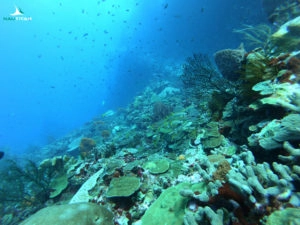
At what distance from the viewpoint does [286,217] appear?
68.9 inches

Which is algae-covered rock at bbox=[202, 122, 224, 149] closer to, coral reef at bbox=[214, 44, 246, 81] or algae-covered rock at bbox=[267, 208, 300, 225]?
coral reef at bbox=[214, 44, 246, 81]

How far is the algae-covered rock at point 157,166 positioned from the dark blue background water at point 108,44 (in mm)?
13331

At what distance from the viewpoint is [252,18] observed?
89.9 ft

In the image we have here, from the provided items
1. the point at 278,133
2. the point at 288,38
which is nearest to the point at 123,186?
the point at 278,133

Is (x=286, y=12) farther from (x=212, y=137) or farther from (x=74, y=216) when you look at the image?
(x=74, y=216)

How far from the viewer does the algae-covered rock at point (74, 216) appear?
3359mm

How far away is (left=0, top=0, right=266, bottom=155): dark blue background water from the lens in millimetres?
33281

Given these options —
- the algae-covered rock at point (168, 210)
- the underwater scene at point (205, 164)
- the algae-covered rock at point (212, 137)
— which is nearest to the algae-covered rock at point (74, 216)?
the underwater scene at point (205, 164)

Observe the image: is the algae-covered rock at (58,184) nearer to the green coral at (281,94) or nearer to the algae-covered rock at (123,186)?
the algae-covered rock at (123,186)

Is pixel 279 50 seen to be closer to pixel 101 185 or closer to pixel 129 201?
pixel 129 201

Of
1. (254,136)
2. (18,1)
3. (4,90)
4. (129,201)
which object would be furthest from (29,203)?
(4,90)

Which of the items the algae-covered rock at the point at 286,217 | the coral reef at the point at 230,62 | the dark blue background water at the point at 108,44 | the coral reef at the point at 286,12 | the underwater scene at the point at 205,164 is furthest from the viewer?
the dark blue background water at the point at 108,44

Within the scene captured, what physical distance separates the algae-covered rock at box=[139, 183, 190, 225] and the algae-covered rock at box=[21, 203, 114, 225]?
0.87 m

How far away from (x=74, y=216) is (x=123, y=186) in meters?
1.08
